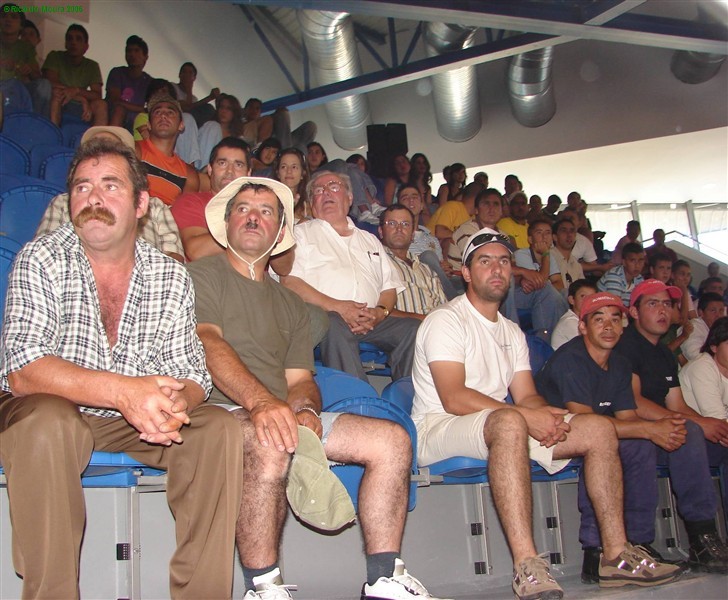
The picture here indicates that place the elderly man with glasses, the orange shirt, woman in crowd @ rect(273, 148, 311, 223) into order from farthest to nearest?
woman in crowd @ rect(273, 148, 311, 223) < the orange shirt < the elderly man with glasses

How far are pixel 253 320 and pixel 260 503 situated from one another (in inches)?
26.0

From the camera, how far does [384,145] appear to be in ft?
24.7

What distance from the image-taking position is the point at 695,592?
2570mm

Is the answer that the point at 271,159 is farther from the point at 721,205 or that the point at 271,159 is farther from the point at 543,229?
the point at 721,205

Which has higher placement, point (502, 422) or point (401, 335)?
point (401, 335)

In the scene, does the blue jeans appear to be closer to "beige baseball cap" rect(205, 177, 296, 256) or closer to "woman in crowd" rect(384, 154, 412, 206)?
"beige baseball cap" rect(205, 177, 296, 256)

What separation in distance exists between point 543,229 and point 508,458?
3204 mm

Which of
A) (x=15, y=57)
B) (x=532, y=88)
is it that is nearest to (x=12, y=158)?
(x=15, y=57)

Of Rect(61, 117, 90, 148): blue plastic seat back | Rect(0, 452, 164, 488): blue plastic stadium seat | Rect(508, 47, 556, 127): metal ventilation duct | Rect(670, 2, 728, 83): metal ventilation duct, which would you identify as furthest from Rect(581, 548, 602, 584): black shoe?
Rect(670, 2, 728, 83): metal ventilation duct

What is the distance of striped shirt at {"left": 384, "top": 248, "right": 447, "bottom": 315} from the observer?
13.1 feet

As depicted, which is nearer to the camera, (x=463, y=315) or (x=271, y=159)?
(x=463, y=315)

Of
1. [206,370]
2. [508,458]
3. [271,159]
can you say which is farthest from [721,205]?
[206,370]

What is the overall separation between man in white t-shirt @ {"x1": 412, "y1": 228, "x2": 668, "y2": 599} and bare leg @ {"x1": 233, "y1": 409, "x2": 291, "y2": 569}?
79 cm

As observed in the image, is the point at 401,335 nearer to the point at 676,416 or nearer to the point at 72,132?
the point at 676,416
